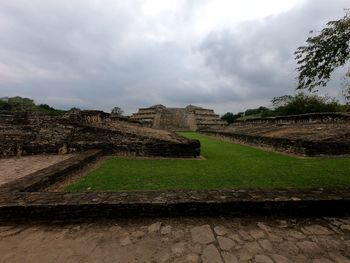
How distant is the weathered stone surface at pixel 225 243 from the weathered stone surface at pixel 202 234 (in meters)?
0.09

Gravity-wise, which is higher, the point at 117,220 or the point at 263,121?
the point at 263,121

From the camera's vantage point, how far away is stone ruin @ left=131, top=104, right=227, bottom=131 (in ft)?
113

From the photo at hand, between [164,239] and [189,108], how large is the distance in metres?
37.7

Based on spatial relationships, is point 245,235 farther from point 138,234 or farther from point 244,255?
point 138,234

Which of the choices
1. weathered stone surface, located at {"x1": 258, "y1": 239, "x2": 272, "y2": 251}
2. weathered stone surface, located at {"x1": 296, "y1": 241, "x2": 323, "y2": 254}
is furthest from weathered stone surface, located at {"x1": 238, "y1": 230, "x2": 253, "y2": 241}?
weathered stone surface, located at {"x1": 296, "y1": 241, "x2": 323, "y2": 254}

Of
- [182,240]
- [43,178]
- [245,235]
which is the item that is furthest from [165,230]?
[43,178]

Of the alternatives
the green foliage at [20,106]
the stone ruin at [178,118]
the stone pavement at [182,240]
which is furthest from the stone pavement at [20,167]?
the stone ruin at [178,118]

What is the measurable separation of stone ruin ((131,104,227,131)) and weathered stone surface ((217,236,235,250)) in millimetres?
30620

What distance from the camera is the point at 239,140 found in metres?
14.6

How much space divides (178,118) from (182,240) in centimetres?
3610

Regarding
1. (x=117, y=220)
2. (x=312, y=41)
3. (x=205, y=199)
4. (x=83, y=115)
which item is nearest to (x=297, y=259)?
(x=205, y=199)

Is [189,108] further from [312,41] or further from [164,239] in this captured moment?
[164,239]

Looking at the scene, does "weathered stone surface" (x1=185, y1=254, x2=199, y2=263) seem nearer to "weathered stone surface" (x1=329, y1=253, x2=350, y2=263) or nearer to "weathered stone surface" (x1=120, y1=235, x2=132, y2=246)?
"weathered stone surface" (x1=120, y1=235, x2=132, y2=246)

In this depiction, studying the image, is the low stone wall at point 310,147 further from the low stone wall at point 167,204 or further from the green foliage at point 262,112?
the green foliage at point 262,112
